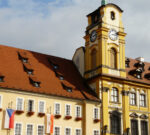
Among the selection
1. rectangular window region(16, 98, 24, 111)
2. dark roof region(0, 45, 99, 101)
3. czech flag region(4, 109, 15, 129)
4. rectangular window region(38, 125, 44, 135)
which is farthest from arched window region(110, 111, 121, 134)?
czech flag region(4, 109, 15, 129)

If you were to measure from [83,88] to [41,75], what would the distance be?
632 centimetres

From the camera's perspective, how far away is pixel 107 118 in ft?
Answer: 150

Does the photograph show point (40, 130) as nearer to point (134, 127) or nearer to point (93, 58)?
point (134, 127)

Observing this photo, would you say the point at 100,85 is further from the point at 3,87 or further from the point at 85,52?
the point at 3,87

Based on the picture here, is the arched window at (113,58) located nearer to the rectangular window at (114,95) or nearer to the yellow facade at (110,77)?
the yellow facade at (110,77)

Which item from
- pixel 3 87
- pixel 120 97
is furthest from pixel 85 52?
pixel 3 87

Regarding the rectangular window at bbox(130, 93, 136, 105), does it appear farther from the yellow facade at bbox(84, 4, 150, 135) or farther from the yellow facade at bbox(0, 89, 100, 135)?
the yellow facade at bbox(0, 89, 100, 135)

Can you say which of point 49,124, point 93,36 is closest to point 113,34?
point 93,36

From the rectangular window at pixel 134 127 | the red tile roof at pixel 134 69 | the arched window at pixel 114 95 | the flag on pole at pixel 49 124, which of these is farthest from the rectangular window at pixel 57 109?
the red tile roof at pixel 134 69

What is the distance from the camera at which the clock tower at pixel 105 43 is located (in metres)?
49.1

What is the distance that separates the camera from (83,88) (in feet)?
157

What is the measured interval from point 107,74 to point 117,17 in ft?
32.7

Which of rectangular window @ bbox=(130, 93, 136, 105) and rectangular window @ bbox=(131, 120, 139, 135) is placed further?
rectangular window @ bbox=(130, 93, 136, 105)

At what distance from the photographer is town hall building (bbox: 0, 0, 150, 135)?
133 feet
